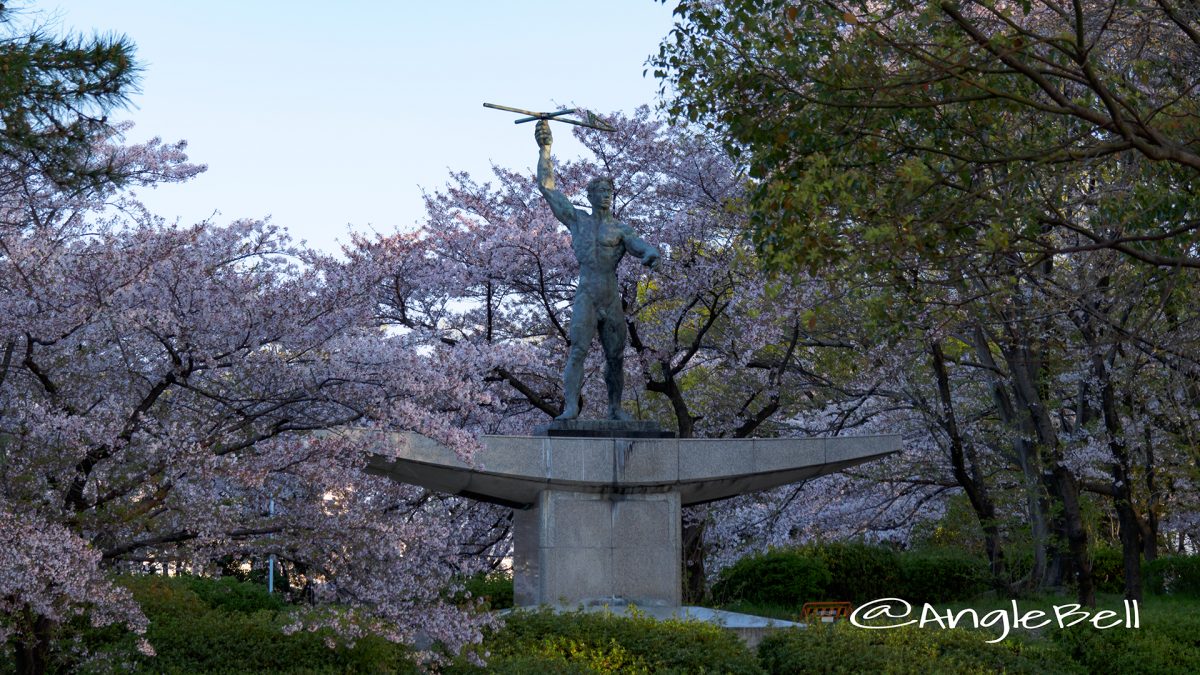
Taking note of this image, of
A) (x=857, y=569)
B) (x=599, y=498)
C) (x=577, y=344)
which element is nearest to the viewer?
(x=599, y=498)

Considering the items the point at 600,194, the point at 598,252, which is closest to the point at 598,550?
the point at 598,252

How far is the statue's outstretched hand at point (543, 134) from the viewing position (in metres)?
12.6

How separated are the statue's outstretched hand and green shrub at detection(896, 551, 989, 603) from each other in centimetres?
1072

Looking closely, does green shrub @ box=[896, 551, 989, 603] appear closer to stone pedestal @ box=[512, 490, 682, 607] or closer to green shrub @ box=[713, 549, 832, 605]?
green shrub @ box=[713, 549, 832, 605]

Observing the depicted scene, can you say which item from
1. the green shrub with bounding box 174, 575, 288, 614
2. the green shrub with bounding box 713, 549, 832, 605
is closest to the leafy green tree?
the green shrub with bounding box 174, 575, 288, 614

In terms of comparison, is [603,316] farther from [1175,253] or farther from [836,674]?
[1175,253]

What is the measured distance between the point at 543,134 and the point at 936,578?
36.6 ft

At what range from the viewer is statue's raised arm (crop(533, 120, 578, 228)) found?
1236 centimetres

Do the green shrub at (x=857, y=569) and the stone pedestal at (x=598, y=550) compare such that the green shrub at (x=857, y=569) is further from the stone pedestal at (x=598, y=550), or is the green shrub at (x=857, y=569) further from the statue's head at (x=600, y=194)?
the statue's head at (x=600, y=194)

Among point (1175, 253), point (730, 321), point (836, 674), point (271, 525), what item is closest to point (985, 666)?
point (836, 674)

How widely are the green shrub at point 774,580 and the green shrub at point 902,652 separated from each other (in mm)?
7386

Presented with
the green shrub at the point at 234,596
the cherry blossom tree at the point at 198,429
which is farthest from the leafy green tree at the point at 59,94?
the green shrub at the point at 234,596

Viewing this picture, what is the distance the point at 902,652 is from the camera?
33.1 feet

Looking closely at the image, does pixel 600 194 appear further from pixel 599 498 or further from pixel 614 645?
pixel 614 645
